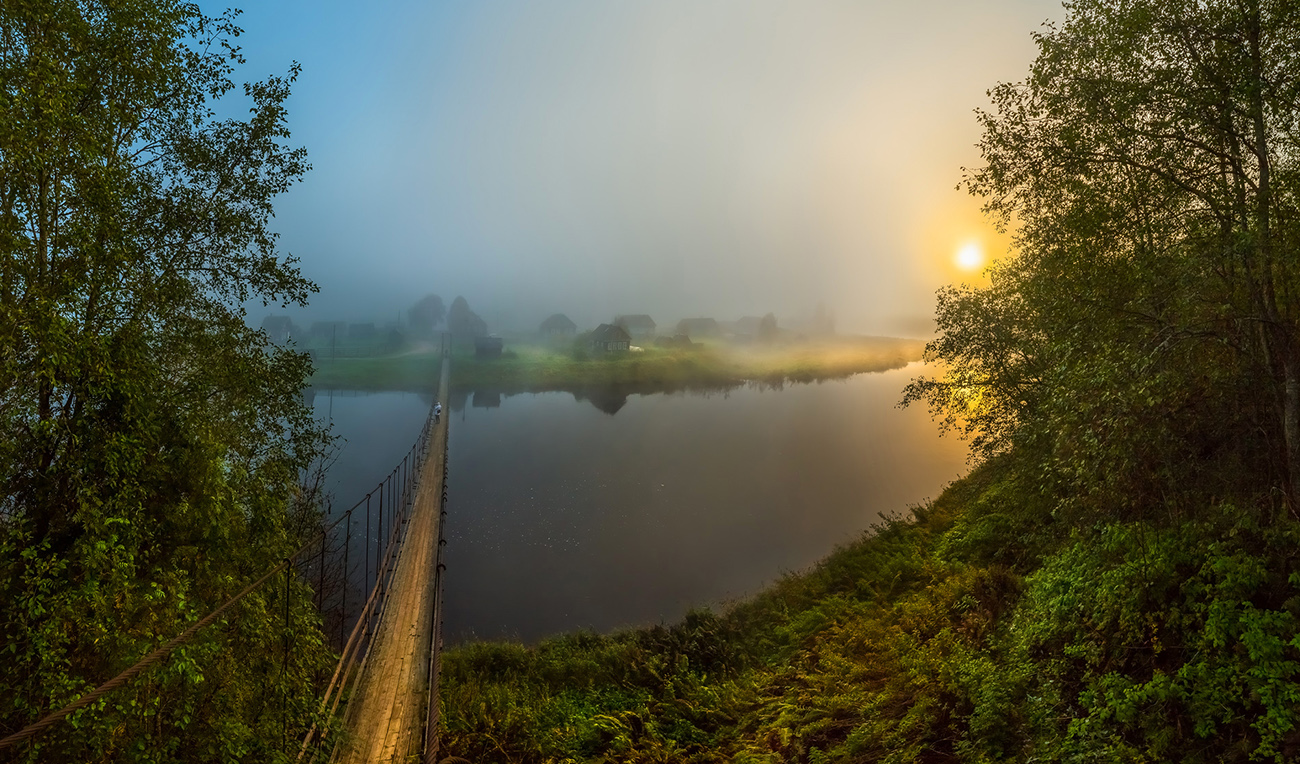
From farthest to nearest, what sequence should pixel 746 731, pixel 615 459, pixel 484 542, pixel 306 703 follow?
pixel 615 459 → pixel 484 542 → pixel 746 731 → pixel 306 703

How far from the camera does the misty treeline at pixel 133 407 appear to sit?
6352mm

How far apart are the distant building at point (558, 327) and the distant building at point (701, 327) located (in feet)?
96.2

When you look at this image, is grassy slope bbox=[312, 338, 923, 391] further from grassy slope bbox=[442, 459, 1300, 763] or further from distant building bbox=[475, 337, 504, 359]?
grassy slope bbox=[442, 459, 1300, 763]

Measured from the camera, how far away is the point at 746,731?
36.6 ft

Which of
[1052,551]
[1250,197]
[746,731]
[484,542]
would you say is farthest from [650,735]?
[484,542]

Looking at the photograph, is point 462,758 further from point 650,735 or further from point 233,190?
point 233,190

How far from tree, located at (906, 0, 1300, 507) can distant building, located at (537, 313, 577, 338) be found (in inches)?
4810

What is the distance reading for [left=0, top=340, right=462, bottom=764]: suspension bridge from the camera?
28.3ft

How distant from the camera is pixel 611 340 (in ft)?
320

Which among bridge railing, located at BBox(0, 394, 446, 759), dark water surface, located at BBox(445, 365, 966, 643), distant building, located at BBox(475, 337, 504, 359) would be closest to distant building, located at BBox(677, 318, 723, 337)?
distant building, located at BBox(475, 337, 504, 359)

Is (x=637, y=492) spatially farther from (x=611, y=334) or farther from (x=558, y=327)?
(x=558, y=327)

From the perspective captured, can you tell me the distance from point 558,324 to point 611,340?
1389 inches

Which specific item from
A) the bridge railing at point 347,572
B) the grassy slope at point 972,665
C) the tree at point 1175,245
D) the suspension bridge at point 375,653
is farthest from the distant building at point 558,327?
the tree at point 1175,245

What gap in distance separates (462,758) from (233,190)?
38.5 feet
